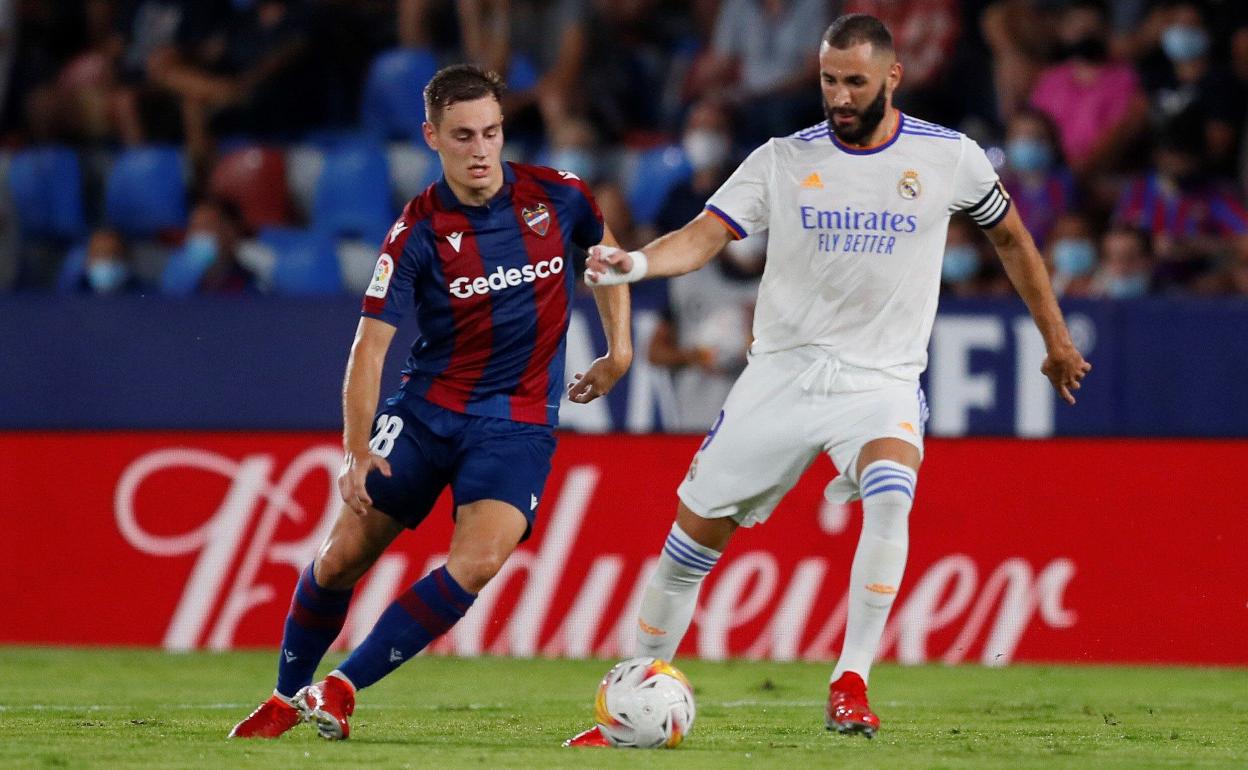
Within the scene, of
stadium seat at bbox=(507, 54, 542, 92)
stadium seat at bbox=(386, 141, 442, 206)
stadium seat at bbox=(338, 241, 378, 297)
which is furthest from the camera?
stadium seat at bbox=(507, 54, 542, 92)

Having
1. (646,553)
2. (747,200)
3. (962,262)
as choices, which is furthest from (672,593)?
(962,262)

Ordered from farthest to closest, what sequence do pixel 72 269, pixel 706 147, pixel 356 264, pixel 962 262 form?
pixel 72 269, pixel 356 264, pixel 706 147, pixel 962 262

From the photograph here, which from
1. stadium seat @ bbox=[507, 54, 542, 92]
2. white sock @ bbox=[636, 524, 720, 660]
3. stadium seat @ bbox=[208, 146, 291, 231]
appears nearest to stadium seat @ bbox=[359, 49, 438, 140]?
stadium seat @ bbox=[507, 54, 542, 92]

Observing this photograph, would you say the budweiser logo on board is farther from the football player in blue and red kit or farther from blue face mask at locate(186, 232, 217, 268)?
the football player in blue and red kit

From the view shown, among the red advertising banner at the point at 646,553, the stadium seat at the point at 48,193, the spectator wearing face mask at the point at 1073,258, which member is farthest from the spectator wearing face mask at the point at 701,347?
the stadium seat at the point at 48,193

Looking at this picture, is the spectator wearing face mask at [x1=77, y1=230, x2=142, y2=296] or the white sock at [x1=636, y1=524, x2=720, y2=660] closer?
the white sock at [x1=636, y1=524, x2=720, y2=660]

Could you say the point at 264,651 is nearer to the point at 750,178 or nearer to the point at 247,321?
the point at 247,321

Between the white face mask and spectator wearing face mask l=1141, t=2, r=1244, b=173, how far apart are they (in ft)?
8.25

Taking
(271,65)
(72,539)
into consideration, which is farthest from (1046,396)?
(271,65)

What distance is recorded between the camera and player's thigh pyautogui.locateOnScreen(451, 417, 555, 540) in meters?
6.31

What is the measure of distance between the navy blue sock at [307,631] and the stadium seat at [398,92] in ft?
23.6

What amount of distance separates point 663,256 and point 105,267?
6.83 metres

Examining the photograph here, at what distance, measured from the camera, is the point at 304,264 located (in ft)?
40.7

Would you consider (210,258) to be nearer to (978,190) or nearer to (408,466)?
(408,466)
